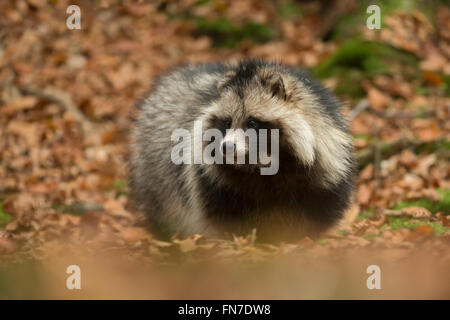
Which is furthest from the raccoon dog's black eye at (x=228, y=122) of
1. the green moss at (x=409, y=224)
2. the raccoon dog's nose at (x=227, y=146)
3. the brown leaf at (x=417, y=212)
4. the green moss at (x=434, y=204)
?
the green moss at (x=434, y=204)

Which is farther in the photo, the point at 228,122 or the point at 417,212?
the point at 417,212

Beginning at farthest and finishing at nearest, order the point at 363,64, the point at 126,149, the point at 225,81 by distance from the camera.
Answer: the point at 363,64 < the point at 126,149 < the point at 225,81

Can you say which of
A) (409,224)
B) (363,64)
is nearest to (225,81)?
(409,224)

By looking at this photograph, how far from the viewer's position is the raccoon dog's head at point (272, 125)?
15.8 feet

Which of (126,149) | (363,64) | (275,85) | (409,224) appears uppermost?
(363,64)

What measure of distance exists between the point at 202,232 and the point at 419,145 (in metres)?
3.72

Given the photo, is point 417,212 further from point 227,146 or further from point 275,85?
point 227,146

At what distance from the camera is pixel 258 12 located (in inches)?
552

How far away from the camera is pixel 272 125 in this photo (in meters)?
4.87

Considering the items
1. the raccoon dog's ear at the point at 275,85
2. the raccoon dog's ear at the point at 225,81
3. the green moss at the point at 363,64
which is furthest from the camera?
the green moss at the point at 363,64

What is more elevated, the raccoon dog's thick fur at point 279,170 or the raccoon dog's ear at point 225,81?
the raccoon dog's ear at point 225,81

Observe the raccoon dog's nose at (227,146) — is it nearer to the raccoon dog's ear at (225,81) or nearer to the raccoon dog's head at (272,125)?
the raccoon dog's head at (272,125)

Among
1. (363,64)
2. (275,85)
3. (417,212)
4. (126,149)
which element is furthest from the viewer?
(363,64)

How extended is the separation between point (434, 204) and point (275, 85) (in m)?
2.39
